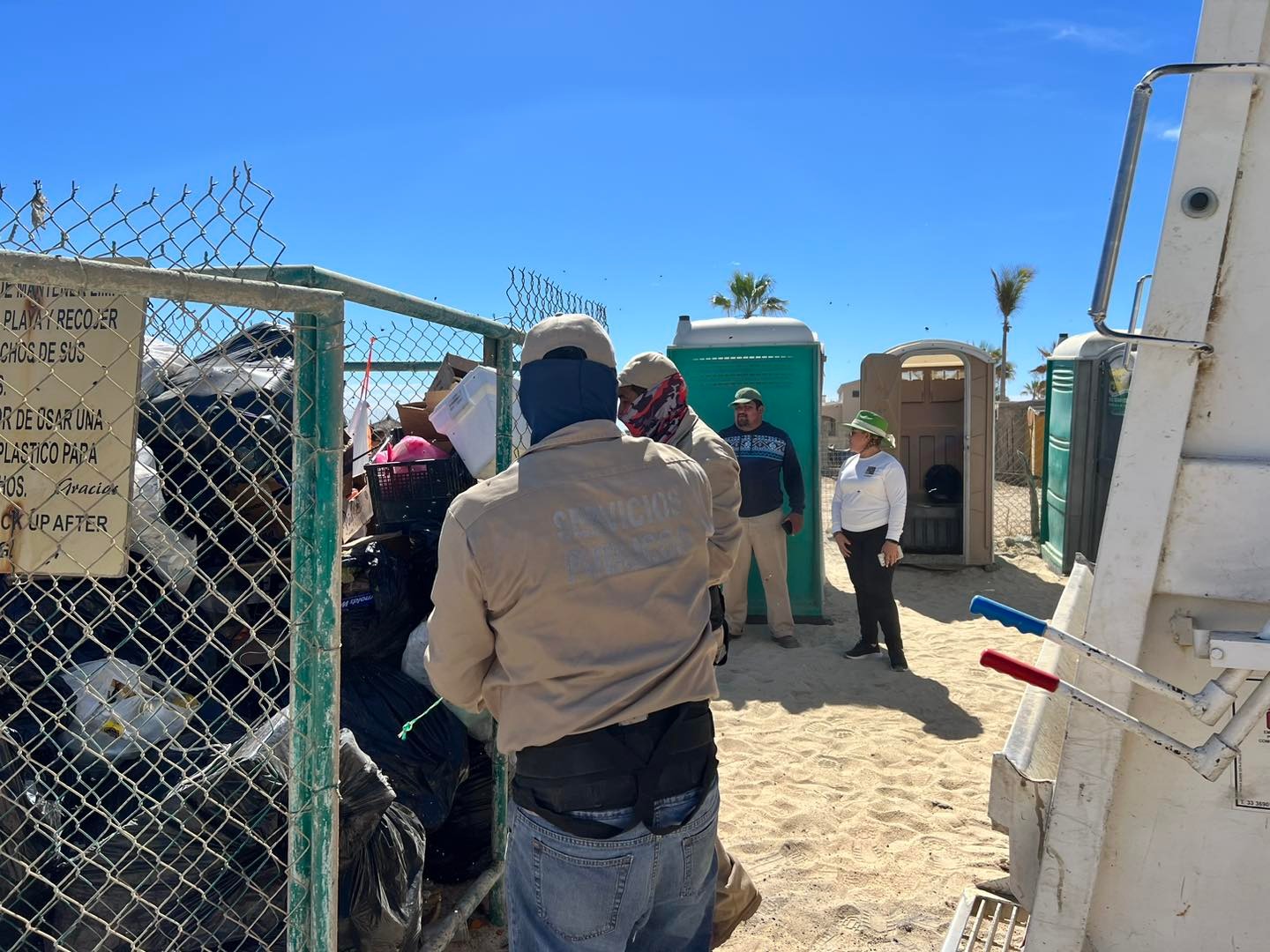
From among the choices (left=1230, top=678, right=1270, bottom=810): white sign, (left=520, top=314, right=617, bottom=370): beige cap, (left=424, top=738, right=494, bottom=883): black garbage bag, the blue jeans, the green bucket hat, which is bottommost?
(left=424, top=738, right=494, bottom=883): black garbage bag

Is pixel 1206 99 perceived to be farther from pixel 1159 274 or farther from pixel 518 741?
pixel 518 741

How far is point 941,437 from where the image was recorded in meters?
9.45

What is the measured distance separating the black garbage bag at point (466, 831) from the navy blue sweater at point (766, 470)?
3699mm

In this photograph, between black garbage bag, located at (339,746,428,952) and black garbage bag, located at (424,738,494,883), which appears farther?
black garbage bag, located at (424,738,494,883)

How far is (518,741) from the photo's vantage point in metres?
1.73

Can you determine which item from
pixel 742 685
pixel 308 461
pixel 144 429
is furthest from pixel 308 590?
pixel 742 685

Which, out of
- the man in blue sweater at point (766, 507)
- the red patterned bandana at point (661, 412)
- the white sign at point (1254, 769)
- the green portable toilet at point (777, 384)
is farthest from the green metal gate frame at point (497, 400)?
the green portable toilet at point (777, 384)

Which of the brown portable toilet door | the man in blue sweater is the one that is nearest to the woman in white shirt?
the man in blue sweater

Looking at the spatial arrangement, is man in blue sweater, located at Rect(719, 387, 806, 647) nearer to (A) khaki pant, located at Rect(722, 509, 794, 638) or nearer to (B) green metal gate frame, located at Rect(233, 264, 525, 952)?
(A) khaki pant, located at Rect(722, 509, 794, 638)

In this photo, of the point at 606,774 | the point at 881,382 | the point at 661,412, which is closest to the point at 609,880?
the point at 606,774

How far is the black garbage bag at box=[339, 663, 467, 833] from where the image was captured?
2.54 m

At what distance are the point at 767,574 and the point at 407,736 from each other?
443 centimetres

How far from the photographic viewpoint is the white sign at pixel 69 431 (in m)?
1.83

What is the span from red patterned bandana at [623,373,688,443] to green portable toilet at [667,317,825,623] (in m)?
4.01
